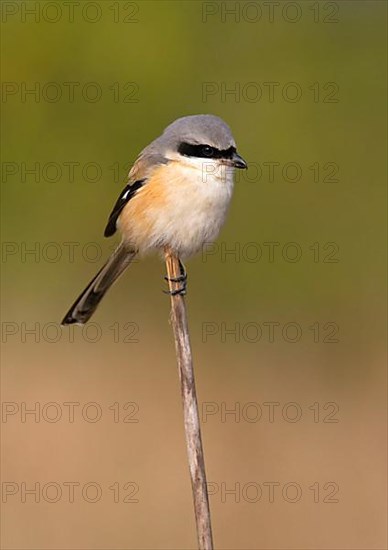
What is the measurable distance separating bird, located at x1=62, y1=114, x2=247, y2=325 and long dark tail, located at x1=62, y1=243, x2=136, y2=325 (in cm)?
2

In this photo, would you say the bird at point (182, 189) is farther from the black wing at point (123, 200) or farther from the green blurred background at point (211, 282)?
the green blurred background at point (211, 282)

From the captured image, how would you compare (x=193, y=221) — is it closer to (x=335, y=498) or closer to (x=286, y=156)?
(x=335, y=498)

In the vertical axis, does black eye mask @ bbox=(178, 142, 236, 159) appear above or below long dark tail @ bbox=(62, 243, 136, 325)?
above

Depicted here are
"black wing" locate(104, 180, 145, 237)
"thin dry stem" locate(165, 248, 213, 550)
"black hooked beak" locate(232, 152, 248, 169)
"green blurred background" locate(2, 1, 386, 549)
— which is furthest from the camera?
"green blurred background" locate(2, 1, 386, 549)

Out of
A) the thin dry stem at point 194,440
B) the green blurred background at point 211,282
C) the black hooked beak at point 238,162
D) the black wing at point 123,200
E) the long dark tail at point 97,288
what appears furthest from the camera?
the green blurred background at point 211,282

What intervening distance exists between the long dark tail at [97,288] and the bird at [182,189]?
0.02m

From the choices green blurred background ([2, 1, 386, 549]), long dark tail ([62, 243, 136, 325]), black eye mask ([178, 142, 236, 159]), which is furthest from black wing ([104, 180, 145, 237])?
green blurred background ([2, 1, 386, 549])

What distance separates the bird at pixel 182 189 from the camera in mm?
3828

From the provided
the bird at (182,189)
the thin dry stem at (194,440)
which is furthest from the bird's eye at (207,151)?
the thin dry stem at (194,440)

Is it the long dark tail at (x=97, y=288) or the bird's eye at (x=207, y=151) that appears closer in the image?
the bird's eye at (x=207, y=151)

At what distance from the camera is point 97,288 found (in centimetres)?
442

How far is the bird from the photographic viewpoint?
3828mm

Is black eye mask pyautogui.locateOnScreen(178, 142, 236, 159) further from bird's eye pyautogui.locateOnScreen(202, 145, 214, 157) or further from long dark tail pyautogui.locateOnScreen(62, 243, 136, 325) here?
long dark tail pyautogui.locateOnScreen(62, 243, 136, 325)

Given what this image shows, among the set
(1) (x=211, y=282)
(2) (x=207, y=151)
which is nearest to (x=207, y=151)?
(2) (x=207, y=151)
